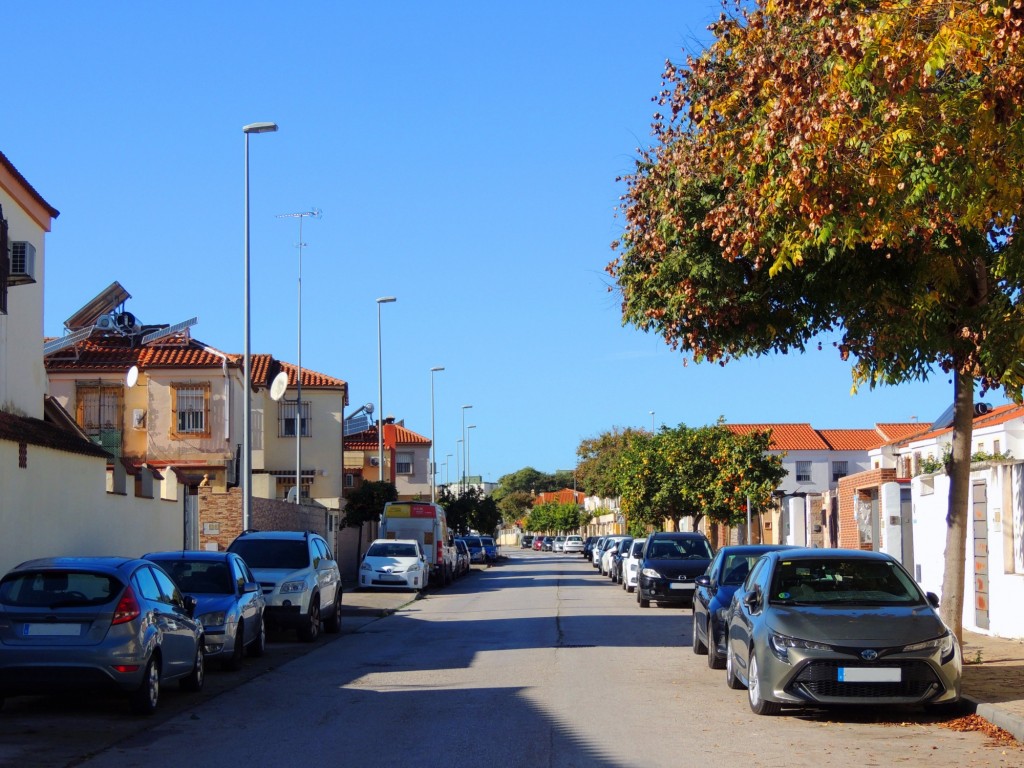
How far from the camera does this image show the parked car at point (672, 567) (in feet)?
94.6

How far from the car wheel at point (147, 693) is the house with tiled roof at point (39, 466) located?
6.00m

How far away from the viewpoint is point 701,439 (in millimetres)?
47906

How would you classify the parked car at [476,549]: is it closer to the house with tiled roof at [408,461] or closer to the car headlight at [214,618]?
the house with tiled roof at [408,461]

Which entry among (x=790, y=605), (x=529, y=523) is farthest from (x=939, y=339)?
(x=529, y=523)

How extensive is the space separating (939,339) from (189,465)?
107ft

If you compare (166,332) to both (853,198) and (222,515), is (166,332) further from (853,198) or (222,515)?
(853,198)

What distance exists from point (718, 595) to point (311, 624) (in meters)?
7.72

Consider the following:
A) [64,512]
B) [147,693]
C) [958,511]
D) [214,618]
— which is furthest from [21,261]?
[958,511]

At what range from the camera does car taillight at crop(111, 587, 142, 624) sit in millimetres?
11766

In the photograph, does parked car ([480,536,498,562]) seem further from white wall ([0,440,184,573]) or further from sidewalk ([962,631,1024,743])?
sidewalk ([962,631,1024,743])

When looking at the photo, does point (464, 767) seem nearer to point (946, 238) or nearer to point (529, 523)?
point (946, 238)

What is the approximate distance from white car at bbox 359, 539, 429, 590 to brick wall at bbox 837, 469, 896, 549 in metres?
13.2

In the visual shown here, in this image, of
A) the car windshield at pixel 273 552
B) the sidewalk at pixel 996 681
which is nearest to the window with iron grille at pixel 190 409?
the car windshield at pixel 273 552

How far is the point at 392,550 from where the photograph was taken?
124 ft
